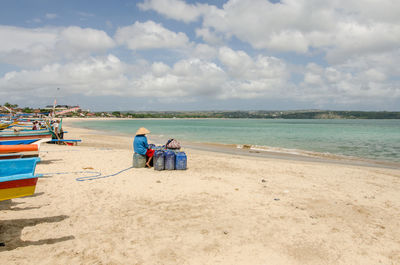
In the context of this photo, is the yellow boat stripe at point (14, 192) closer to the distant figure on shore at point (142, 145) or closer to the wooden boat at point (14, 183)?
the wooden boat at point (14, 183)

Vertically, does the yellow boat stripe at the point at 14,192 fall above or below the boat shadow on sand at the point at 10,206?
above

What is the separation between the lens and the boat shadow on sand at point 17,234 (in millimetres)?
4180

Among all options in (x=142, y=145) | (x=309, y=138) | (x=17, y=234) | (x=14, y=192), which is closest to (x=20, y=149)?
(x=142, y=145)

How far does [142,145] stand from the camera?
9.94 m

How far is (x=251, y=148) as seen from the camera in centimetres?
2225

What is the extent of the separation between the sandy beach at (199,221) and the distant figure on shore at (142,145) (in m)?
1.10

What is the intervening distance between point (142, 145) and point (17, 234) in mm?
5669

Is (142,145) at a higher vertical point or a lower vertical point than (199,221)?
higher

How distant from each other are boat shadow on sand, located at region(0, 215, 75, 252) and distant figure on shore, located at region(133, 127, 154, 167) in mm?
4792

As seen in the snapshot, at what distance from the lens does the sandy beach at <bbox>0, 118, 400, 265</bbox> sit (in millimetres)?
4113

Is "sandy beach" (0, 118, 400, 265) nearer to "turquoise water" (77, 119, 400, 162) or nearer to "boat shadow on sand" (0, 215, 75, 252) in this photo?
"boat shadow on sand" (0, 215, 75, 252)

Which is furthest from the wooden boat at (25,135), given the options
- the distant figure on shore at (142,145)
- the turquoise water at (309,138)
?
the turquoise water at (309,138)

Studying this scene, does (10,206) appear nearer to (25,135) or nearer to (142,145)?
(142,145)

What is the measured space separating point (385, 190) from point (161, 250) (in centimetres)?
823
